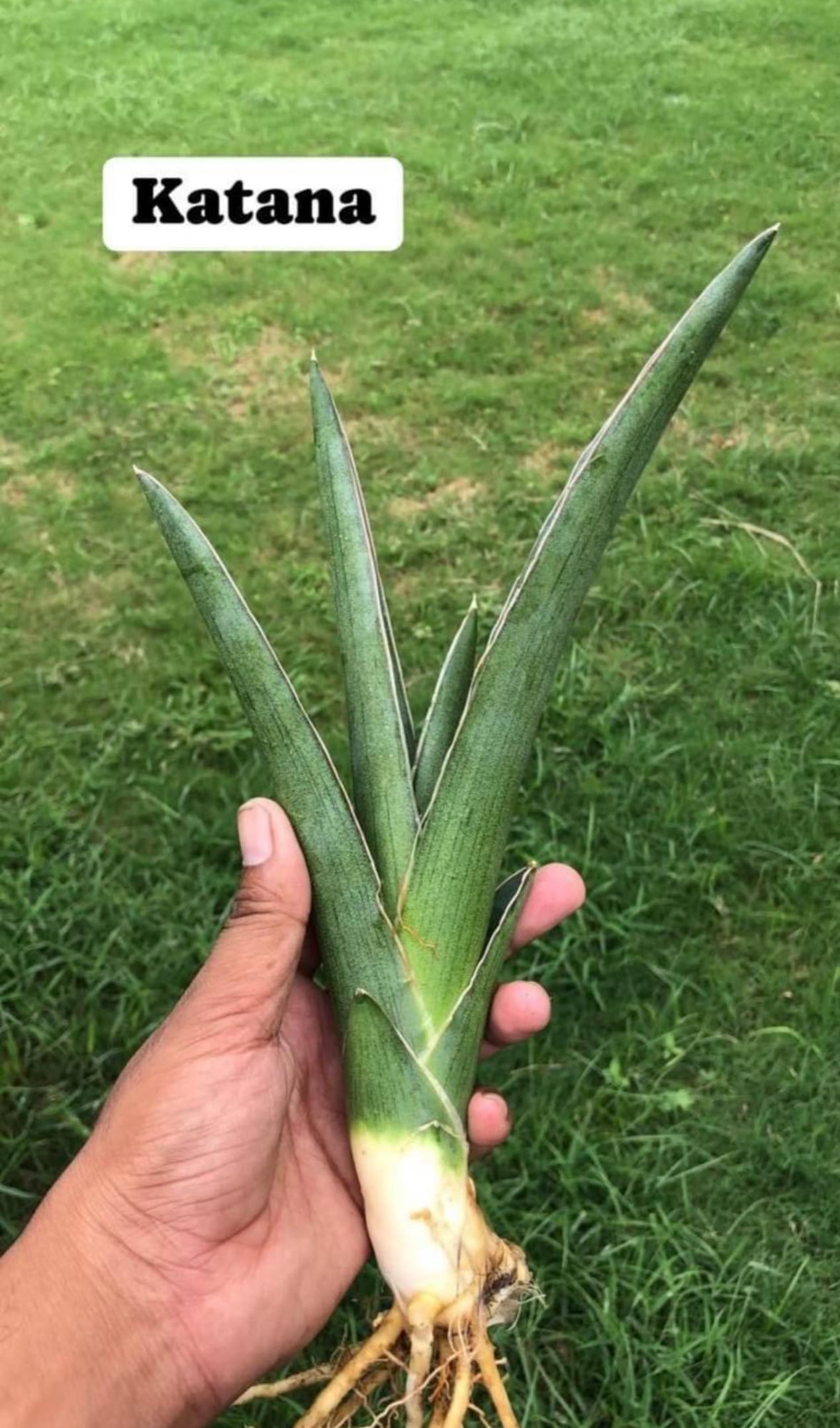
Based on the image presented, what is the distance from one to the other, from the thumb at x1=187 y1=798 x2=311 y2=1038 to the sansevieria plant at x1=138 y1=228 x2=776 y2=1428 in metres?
0.03

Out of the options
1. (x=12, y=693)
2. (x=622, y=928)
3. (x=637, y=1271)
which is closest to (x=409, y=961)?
(x=637, y=1271)

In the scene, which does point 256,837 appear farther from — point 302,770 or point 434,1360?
point 434,1360

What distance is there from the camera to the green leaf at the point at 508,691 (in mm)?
1447

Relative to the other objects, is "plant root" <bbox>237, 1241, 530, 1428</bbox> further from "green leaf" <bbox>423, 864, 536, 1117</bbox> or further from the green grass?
the green grass

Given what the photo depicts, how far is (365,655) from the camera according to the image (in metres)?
1.57

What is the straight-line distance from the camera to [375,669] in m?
1.57

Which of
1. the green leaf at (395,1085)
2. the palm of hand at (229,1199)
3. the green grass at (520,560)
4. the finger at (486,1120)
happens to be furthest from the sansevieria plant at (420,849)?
the green grass at (520,560)

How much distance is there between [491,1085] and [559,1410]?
557 mm

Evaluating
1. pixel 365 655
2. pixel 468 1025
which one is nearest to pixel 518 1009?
pixel 468 1025

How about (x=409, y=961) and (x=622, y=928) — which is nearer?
(x=409, y=961)

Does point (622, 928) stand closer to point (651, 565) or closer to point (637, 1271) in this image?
point (637, 1271)

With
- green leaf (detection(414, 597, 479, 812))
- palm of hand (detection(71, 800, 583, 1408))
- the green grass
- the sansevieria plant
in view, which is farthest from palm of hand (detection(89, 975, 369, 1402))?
the green grass

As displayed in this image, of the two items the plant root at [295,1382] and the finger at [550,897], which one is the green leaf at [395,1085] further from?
the finger at [550,897]

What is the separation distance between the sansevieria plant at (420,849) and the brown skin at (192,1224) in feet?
0.30
